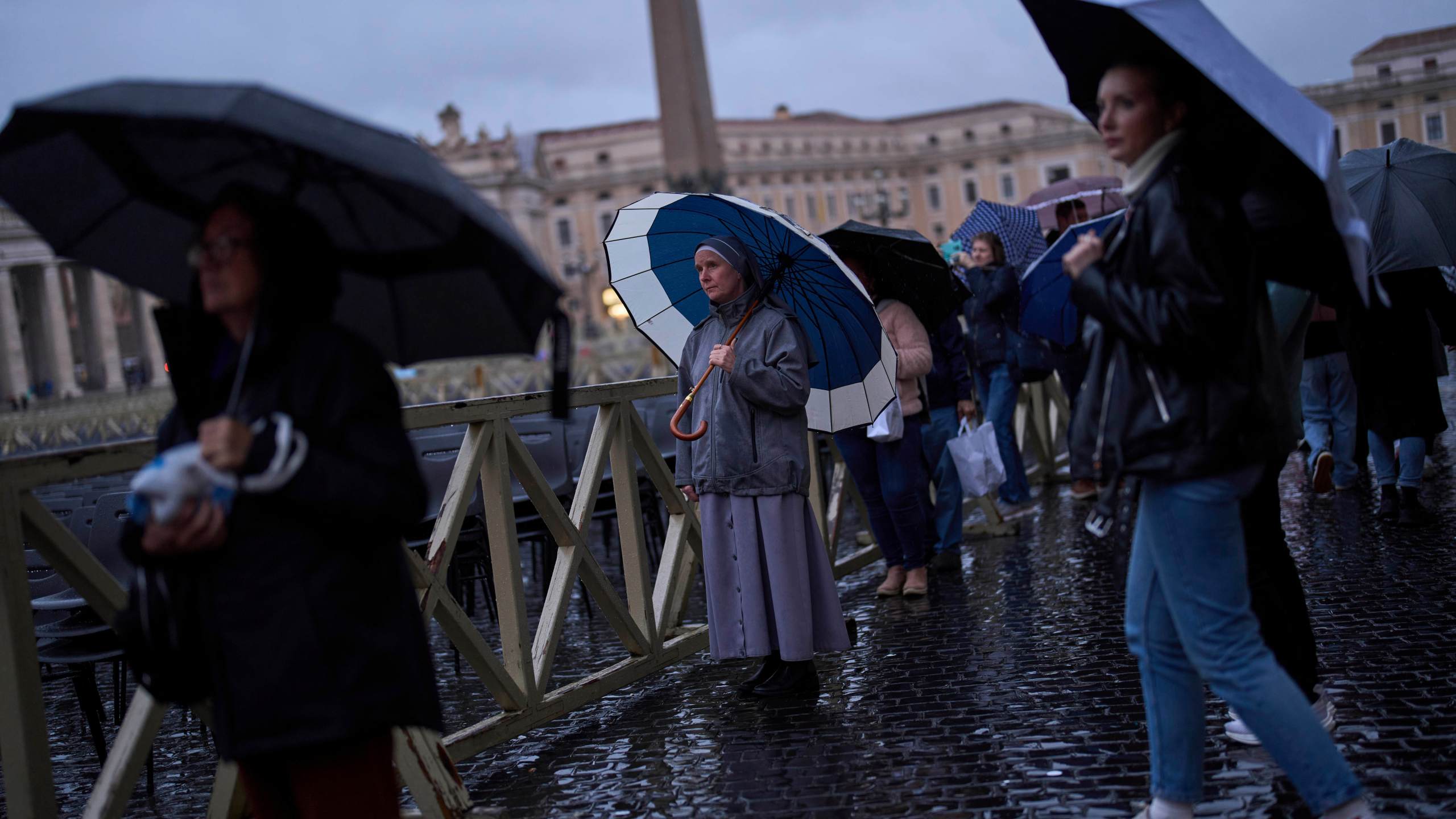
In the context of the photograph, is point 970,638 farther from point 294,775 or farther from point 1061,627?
point 294,775

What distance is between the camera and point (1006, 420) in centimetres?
892

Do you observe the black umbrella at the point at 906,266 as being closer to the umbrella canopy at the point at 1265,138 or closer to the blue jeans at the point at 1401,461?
the blue jeans at the point at 1401,461

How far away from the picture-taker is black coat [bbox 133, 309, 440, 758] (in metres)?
2.17

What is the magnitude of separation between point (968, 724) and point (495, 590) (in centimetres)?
166

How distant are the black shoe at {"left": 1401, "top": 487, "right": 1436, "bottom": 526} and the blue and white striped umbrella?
120 inches

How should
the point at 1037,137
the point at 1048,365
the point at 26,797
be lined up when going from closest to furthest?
1. the point at 26,797
2. the point at 1048,365
3. the point at 1037,137

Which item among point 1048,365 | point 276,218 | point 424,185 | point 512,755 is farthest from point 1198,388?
point 1048,365

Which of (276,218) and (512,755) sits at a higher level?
(276,218)

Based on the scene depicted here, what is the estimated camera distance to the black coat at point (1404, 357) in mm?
6367

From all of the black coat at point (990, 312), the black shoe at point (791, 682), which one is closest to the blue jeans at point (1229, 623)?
the black shoe at point (791, 682)

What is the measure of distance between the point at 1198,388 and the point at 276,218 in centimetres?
179

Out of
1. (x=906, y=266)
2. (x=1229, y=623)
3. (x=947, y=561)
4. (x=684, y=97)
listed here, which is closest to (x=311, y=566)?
(x=1229, y=623)

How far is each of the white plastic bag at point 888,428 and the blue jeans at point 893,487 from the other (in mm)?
36

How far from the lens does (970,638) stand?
526cm
